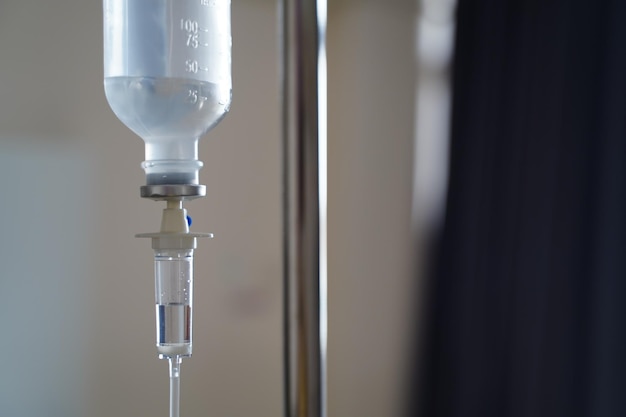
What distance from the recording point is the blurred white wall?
1229mm

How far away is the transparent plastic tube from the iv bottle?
75mm

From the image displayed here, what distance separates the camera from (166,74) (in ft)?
2.01

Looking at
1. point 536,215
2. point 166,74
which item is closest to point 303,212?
point 166,74

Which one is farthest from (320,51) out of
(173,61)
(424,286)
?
(424,286)

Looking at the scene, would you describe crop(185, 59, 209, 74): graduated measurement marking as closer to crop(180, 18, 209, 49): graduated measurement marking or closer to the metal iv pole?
crop(180, 18, 209, 49): graduated measurement marking

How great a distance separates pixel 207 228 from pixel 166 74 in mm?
865

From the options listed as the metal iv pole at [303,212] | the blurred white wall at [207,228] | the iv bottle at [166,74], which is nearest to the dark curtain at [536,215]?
the blurred white wall at [207,228]

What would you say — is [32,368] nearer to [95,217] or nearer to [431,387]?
[95,217]

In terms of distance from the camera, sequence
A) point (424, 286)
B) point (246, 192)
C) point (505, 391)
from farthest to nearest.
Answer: point (424, 286) < point (246, 192) < point (505, 391)

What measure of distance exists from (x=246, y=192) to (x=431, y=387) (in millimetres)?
609

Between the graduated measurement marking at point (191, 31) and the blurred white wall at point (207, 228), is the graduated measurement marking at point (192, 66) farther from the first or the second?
the blurred white wall at point (207, 228)

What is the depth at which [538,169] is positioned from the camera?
1.28 m

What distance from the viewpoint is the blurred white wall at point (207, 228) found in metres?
1.23

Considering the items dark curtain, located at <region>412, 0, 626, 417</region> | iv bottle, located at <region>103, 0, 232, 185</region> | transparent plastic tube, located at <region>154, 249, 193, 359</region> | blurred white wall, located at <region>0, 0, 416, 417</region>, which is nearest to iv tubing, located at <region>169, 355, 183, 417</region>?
transparent plastic tube, located at <region>154, 249, 193, 359</region>
